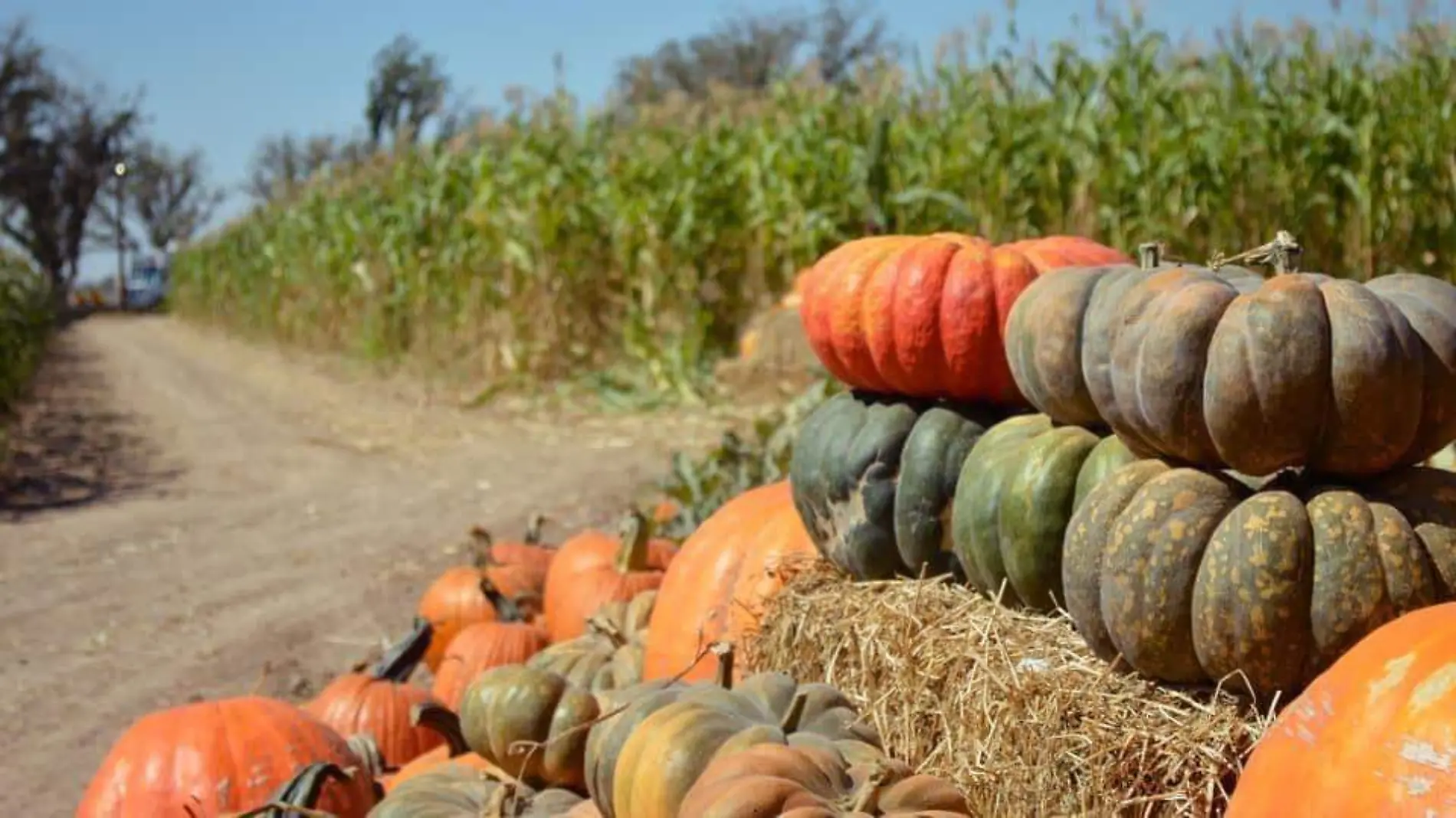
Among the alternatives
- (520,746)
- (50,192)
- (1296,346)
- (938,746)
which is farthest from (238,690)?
(50,192)

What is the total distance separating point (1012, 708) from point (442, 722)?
1.40m

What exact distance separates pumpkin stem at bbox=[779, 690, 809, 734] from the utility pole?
7144 cm

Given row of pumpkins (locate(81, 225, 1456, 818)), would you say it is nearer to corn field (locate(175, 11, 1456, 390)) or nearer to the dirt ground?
the dirt ground

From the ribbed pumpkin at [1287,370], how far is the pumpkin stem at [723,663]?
2.58ft

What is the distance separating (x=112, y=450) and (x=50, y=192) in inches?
2835

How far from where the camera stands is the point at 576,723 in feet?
9.99

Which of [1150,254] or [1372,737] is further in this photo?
[1150,254]

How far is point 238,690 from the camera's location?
5.21 metres

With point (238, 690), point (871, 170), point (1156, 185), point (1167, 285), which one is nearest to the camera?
point (1167, 285)

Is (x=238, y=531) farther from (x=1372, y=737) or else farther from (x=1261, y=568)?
(x=1372, y=737)

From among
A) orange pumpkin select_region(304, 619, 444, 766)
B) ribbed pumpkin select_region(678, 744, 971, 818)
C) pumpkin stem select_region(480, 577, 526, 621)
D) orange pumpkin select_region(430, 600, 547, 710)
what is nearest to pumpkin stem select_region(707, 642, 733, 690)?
ribbed pumpkin select_region(678, 744, 971, 818)

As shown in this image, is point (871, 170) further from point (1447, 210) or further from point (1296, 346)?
point (1296, 346)

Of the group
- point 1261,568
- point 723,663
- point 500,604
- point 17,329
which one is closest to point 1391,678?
Answer: point 1261,568

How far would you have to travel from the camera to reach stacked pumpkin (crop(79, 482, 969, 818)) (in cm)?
234
